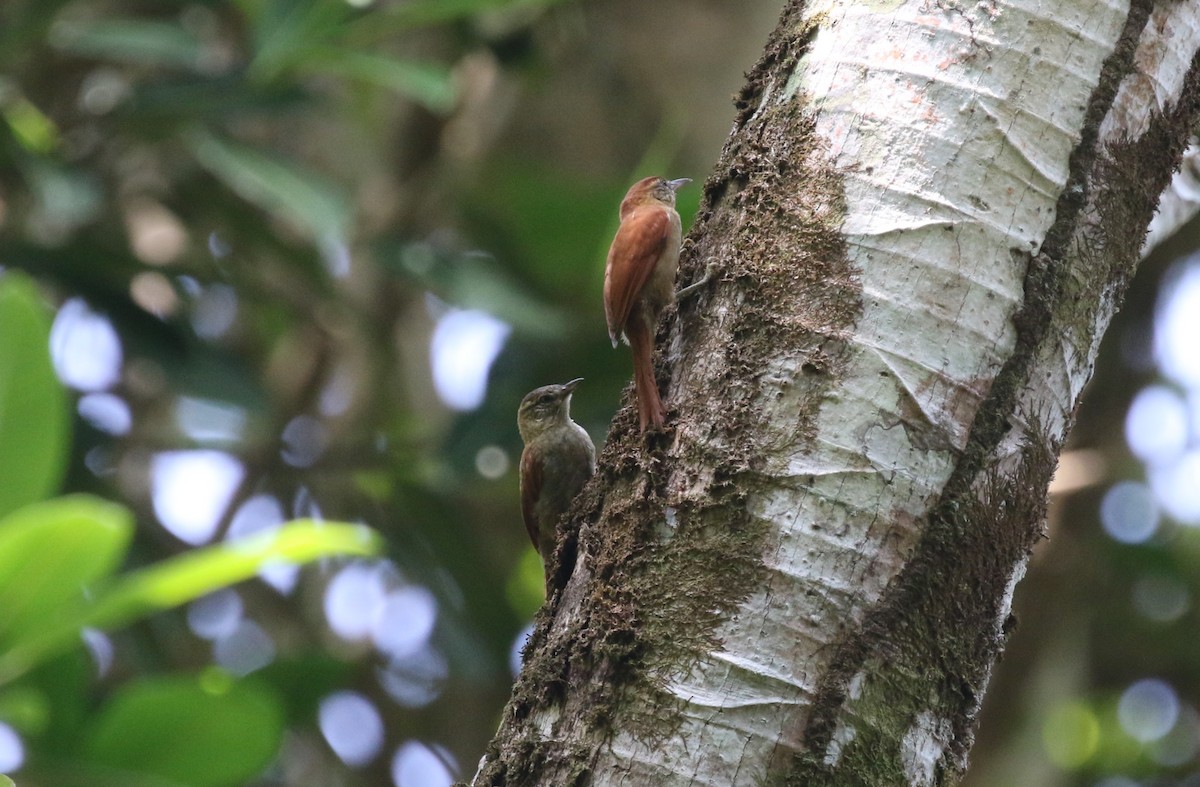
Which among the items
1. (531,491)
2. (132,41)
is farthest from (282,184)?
(531,491)

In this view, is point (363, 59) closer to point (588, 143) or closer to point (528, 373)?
point (528, 373)

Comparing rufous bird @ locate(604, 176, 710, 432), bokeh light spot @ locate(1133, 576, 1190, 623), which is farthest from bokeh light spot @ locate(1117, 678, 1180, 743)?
rufous bird @ locate(604, 176, 710, 432)

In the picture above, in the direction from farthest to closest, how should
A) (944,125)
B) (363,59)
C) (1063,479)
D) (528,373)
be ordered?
(1063,479) → (528,373) → (363,59) → (944,125)

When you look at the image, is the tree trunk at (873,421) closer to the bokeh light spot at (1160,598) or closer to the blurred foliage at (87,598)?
A: the blurred foliage at (87,598)

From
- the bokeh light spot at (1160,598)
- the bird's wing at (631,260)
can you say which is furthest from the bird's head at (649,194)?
A: the bokeh light spot at (1160,598)

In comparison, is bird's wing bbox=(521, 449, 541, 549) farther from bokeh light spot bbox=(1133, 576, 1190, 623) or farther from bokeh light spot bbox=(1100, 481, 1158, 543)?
bokeh light spot bbox=(1133, 576, 1190, 623)

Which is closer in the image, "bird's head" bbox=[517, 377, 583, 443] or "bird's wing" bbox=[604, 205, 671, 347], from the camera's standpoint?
"bird's wing" bbox=[604, 205, 671, 347]

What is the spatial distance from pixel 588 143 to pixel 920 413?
561 cm

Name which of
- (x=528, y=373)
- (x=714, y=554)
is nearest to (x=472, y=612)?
(x=528, y=373)

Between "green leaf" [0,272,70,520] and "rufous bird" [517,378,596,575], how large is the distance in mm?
1868

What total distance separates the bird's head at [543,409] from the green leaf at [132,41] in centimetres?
177

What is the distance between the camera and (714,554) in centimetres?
194

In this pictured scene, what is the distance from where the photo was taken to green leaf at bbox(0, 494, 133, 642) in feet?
6.59

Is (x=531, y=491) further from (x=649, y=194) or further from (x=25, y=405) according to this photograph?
(x=25, y=405)
